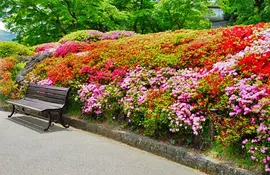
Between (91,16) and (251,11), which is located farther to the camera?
(251,11)

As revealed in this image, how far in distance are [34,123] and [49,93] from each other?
2.76ft

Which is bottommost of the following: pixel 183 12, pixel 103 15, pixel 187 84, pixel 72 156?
pixel 72 156

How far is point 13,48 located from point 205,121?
11882 millimetres

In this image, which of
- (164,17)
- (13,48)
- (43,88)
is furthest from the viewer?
(164,17)

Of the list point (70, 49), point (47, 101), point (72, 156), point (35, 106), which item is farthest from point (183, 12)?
point (72, 156)

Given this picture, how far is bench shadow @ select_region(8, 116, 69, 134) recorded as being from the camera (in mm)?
7133

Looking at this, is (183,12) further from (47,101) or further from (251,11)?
(47,101)

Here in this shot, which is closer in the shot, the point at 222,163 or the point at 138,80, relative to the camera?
the point at 222,163

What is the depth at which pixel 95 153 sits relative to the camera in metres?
5.38

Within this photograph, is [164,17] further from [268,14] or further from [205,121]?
[205,121]

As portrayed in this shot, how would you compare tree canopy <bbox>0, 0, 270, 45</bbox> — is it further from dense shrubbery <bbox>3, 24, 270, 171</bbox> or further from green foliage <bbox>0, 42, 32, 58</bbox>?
dense shrubbery <bbox>3, 24, 270, 171</bbox>

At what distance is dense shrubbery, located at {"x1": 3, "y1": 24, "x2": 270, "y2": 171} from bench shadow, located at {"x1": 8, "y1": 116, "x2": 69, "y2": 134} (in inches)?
34.4

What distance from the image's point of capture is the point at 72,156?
5219 millimetres

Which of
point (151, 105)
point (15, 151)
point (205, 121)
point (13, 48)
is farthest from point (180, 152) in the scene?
point (13, 48)
